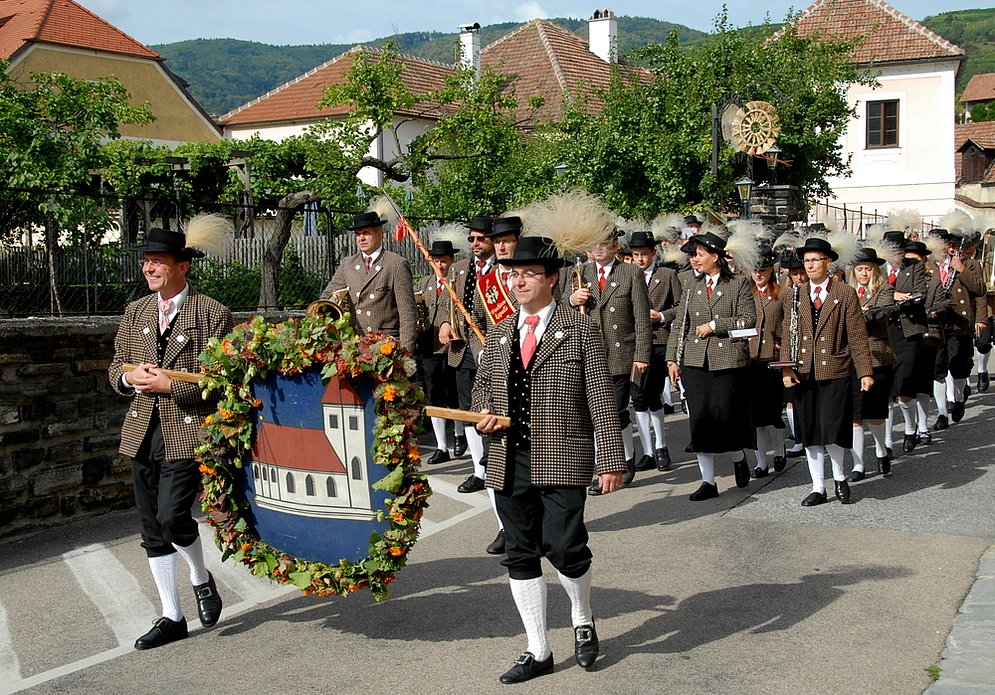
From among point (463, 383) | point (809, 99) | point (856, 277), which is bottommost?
point (463, 383)

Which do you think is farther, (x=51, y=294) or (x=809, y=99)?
(x=809, y=99)

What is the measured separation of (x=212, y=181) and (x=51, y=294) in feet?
39.0

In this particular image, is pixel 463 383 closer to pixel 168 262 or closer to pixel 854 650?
pixel 168 262

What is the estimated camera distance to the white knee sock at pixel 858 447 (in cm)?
973

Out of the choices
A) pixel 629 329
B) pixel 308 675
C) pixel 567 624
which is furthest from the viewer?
Result: pixel 629 329

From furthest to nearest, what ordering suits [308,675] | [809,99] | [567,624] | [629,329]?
1. [809,99]
2. [629,329]
3. [567,624]
4. [308,675]

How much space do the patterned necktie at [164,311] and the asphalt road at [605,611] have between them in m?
1.64

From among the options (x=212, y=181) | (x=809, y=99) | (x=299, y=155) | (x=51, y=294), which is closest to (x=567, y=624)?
(x=51, y=294)

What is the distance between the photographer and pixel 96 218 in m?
10.0

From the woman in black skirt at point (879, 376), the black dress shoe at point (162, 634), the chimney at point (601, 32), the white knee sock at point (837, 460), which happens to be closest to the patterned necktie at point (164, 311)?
the black dress shoe at point (162, 634)

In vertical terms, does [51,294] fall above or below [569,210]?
below

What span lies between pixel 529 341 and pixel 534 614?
4.23ft

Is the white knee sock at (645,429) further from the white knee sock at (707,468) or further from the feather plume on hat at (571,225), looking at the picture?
the feather plume on hat at (571,225)

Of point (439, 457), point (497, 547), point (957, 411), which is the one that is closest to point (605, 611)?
point (497, 547)
